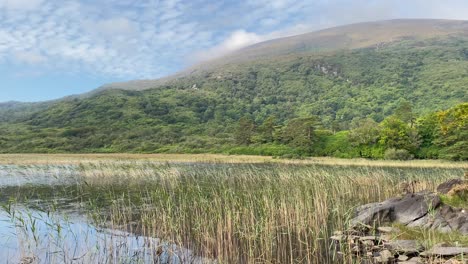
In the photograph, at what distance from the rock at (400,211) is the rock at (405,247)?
110 inches

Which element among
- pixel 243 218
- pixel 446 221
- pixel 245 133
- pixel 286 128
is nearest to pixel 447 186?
pixel 446 221

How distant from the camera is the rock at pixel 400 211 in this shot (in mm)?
14523

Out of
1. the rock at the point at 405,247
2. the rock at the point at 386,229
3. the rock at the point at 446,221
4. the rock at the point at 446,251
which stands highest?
the rock at the point at 446,251

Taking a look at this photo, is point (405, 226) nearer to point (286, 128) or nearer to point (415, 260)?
point (415, 260)

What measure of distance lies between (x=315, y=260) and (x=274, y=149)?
72566mm

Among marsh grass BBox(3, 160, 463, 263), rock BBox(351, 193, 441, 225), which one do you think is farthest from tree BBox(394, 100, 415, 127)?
rock BBox(351, 193, 441, 225)

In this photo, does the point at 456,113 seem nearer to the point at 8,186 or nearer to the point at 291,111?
the point at 8,186

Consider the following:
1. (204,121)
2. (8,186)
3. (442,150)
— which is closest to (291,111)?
(204,121)

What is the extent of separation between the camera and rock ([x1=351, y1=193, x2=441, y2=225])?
1452 centimetres

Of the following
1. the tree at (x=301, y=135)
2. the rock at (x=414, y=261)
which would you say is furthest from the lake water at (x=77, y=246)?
the tree at (x=301, y=135)

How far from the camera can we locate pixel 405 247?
1128 centimetres

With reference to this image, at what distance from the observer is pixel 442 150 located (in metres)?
71.1

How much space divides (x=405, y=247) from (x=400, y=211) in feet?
13.5

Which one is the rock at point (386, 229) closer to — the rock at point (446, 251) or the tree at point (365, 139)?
the rock at point (446, 251)
